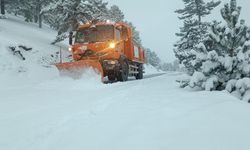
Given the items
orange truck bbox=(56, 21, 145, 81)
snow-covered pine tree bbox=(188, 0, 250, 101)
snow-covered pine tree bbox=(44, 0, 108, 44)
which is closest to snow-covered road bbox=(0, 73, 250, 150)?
snow-covered pine tree bbox=(188, 0, 250, 101)

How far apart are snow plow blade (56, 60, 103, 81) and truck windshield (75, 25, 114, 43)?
2092 mm

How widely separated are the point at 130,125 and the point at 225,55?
5.72m

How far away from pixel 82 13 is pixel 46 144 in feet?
66.9

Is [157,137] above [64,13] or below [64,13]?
below

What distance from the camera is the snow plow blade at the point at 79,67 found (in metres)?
15.3

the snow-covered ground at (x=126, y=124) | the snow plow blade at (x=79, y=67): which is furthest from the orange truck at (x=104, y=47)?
the snow-covered ground at (x=126, y=124)

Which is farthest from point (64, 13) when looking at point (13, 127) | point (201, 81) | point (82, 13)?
point (13, 127)

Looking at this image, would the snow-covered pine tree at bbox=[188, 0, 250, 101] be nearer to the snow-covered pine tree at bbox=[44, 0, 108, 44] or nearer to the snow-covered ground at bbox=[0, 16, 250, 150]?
the snow-covered ground at bbox=[0, 16, 250, 150]

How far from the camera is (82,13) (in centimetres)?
2486

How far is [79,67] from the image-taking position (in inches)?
611

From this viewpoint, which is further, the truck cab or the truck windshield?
the truck windshield

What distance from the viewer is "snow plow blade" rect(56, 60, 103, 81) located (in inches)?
603

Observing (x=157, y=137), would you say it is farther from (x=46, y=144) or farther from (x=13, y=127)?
(x=13, y=127)

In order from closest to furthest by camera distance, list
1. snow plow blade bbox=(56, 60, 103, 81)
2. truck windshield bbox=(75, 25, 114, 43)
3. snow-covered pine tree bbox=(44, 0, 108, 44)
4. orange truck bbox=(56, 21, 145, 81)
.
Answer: snow plow blade bbox=(56, 60, 103, 81) → orange truck bbox=(56, 21, 145, 81) → truck windshield bbox=(75, 25, 114, 43) → snow-covered pine tree bbox=(44, 0, 108, 44)
